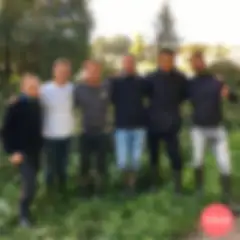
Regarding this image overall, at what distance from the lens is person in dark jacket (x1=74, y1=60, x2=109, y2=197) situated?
496 centimetres

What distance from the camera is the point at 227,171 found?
4.94 metres

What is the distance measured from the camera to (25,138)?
14.0ft

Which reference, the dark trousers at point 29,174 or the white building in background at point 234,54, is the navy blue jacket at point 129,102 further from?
the dark trousers at point 29,174

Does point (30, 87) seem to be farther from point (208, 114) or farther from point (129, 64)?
point (208, 114)

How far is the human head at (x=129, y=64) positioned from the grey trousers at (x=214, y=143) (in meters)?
0.61

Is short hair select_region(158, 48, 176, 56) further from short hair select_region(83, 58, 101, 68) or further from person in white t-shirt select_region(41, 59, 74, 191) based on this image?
person in white t-shirt select_region(41, 59, 74, 191)

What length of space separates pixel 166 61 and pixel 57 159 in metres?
1.04

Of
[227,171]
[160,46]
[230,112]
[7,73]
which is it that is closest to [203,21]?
[160,46]

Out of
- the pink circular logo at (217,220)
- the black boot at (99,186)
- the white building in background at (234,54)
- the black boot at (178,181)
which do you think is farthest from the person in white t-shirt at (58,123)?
the white building in background at (234,54)

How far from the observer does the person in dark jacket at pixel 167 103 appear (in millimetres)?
4957

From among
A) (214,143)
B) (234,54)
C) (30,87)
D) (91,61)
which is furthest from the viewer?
(234,54)

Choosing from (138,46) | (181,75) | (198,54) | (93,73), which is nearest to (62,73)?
(93,73)

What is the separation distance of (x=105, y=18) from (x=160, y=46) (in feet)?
1.56

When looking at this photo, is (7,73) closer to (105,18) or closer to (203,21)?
(105,18)
